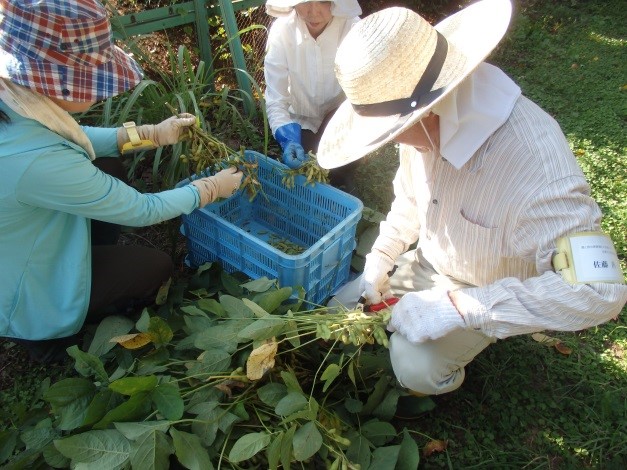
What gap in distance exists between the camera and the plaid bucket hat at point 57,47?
1473mm

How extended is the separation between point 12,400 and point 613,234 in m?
2.97

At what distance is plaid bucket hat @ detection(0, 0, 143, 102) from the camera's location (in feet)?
4.83

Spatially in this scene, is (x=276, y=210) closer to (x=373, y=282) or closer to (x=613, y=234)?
(x=373, y=282)

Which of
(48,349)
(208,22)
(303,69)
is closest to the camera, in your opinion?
(48,349)

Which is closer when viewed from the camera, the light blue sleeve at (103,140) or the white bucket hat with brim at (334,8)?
the light blue sleeve at (103,140)

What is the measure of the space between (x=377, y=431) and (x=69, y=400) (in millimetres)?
1034

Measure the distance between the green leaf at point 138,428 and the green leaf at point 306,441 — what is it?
40cm

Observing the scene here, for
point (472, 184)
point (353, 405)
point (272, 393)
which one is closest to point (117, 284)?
point (272, 393)

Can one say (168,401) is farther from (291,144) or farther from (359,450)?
(291,144)

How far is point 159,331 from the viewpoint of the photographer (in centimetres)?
190

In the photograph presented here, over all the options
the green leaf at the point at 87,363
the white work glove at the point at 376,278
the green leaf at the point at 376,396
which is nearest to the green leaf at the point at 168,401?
the green leaf at the point at 87,363

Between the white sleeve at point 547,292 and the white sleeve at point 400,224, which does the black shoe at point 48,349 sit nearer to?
the white sleeve at point 400,224

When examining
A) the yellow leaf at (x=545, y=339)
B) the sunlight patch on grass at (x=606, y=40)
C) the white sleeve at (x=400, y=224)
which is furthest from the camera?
the sunlight patch on grass at (x=606, y=40)

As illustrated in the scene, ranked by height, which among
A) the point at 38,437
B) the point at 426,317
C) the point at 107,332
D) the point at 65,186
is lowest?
the point at 38,437
